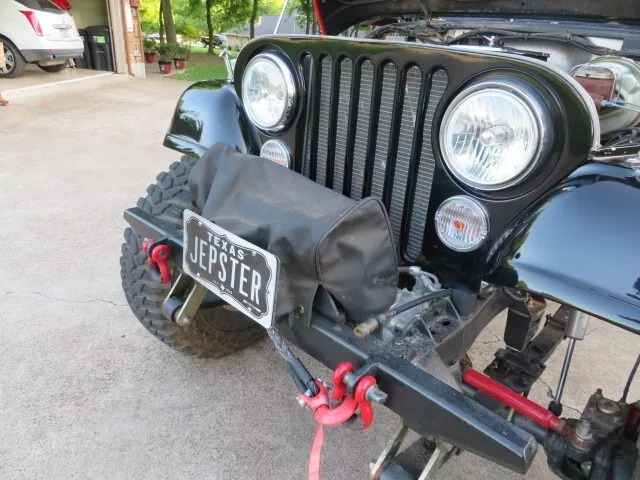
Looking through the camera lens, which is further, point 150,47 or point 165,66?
point 150,47

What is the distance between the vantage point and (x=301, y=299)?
1291 mm

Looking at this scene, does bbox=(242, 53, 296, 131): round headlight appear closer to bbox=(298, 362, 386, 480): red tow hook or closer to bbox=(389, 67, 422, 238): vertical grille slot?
bbox=(389, 67, 422, 238): vertical grille slot

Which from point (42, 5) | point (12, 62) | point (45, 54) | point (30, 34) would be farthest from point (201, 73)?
point (12, 62)

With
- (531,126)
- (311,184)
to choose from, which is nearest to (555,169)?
(531,126)

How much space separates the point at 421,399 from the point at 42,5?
10.8 m

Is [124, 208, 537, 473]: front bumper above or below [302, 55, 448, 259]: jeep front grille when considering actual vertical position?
below

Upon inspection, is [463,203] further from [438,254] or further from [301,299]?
[301,299]

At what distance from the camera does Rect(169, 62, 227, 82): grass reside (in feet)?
37.9

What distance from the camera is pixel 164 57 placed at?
13.4m

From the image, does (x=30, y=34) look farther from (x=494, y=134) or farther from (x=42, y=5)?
(x=494, y=134)

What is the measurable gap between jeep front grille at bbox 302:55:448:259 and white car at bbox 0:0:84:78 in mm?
9167

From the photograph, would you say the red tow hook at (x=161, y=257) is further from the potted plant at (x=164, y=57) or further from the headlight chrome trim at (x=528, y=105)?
the potted plant at (x=164, y=57)

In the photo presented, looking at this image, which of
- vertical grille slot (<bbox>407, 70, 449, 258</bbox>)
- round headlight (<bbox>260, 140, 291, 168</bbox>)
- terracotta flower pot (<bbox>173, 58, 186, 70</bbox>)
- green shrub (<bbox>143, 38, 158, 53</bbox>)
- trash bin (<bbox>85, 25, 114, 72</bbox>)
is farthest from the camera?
green shrub (<bbox>143, 38, 158, 53</bbox>)

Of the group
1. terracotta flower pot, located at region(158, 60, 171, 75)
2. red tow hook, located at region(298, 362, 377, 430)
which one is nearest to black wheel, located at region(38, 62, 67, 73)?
terracotta flower pot, located at region(158, 60, 171, 75)
